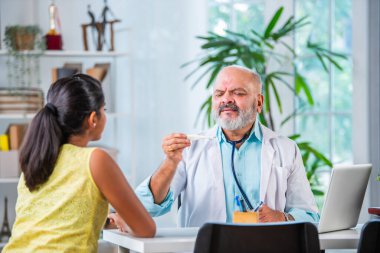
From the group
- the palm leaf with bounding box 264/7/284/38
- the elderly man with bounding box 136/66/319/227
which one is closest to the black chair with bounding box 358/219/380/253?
the elderly man with bounding box 136/66/319/227

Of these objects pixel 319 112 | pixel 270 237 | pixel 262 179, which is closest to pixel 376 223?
pixel 270 237

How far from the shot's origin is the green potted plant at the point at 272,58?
4838mm

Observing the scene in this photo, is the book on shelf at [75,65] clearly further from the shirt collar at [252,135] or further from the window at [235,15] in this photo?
the shirt collar at [252,135]

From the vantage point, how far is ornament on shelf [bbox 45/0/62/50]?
4988mm

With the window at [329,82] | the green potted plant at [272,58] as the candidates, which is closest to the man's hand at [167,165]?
the green potted plant at [272,58]

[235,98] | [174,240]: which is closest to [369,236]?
[174,240]

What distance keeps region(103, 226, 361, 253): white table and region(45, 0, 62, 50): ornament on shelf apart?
94.8 inches

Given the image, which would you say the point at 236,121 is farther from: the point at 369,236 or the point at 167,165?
the point at 369,236

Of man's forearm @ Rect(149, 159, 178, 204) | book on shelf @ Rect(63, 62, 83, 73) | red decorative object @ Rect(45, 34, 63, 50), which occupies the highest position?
red decorative object @ Rect(45, 34, 63, 50)

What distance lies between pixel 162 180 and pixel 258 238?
0.74m

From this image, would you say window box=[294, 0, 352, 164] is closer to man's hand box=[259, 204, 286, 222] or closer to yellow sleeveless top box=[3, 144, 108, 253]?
man's hand box=[259, 204, 286, 222]

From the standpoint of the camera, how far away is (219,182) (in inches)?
129

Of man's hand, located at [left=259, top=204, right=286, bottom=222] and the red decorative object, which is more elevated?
the red decorative object

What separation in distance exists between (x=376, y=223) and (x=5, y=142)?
9.77 ft
